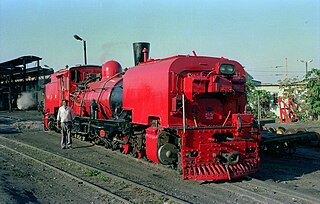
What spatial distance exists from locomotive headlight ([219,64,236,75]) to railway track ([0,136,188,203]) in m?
3.07

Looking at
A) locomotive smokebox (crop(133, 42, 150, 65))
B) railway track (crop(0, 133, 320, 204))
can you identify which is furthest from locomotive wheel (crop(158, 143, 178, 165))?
locomotive smokebox (crop(133, 42, 150, 65))

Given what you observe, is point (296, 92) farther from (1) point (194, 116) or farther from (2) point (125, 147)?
(1) point (194, 116)

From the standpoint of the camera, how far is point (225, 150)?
800 centimetres

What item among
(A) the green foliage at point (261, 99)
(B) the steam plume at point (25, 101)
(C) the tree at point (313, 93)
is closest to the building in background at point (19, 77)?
(B) the steam plume at point (25, 101)

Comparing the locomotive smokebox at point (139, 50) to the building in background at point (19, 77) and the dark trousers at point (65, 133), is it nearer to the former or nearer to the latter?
the dark trousers at point (65, 133)

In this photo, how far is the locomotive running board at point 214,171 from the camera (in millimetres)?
7488

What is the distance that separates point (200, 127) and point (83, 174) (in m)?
3.23

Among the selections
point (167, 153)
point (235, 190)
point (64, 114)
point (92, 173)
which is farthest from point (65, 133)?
point (235, 190)

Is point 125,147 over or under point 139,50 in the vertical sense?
under

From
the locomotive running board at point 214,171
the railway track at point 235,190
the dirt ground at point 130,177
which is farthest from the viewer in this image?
the locomotive running board at point 214,171

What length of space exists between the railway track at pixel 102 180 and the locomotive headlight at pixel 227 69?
3.07 metres

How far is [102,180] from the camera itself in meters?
8.22

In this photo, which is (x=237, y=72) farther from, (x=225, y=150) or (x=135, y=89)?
(x=135, y=89)

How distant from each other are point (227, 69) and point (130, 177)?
341 centimetres
